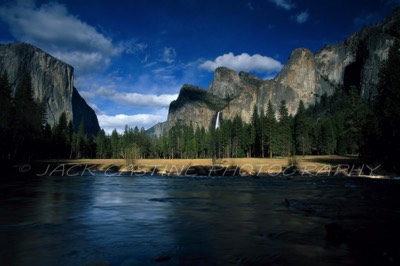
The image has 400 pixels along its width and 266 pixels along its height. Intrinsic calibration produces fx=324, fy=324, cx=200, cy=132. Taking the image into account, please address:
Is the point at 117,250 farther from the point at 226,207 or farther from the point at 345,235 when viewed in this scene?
the point at 226,207

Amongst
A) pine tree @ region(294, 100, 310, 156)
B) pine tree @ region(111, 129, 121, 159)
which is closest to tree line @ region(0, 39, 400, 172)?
pine tree @ region(294, 100, 310, 156)

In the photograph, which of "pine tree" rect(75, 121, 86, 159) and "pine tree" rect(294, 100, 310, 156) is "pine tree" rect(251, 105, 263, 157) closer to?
"pine tree" rect(294, 100, 310, 156)

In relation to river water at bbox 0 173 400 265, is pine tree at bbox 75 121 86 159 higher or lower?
higher

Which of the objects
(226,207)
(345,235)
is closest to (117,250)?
(345,235)

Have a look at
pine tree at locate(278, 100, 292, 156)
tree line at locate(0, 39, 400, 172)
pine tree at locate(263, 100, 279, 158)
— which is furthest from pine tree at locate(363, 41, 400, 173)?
pine tree at locate(263, 100, 279, 158)

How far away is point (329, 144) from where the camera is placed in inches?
4377

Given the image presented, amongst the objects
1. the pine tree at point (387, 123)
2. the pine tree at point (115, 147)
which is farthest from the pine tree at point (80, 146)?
the pine tree at point (387, 123)

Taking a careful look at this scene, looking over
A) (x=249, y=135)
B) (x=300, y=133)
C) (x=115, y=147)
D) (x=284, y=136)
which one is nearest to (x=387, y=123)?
(x=284, y=136)

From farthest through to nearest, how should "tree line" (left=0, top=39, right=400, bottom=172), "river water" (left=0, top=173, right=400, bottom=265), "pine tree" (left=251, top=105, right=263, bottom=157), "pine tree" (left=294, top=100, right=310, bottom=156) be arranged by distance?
1. "pine tree" (left=251, top=105, right=263, bottom=157)
2. "pine tree" (left=294, top=100, right=310, bottom=156)
3. "tree line" (left=0, top=39, right=400, bottom=172)
4. "river water" (left=0, top=173, right=400, bottom=265)

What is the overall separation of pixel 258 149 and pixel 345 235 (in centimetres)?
10754

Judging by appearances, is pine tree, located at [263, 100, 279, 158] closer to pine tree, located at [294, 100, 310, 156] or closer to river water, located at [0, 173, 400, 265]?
pine tree, located at [294, 100, 310, 156]

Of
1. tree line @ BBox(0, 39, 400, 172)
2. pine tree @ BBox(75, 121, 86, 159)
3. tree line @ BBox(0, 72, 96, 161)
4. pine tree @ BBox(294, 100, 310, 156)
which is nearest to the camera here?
tree line @ BBox(0, 39, 400, 172)

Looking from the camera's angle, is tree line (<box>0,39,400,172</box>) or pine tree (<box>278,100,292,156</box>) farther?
pine tree (<box>278,100,292,156</box>)

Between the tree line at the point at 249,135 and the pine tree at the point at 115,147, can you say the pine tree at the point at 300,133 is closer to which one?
the tree line at the point at 249,135
